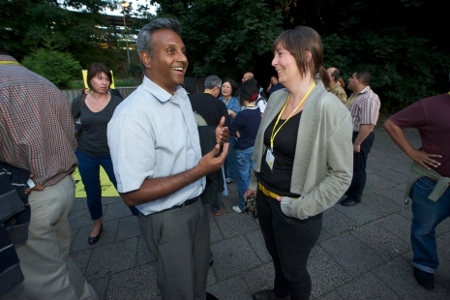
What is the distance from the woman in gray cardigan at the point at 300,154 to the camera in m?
1.43

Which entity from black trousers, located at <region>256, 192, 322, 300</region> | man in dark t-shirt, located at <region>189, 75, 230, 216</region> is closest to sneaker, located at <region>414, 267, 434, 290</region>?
black trousers, located at <region>256, 192, 322, 300</region>

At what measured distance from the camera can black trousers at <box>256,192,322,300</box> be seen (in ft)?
5.37

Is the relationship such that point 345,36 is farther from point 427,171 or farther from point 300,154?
point 300,154

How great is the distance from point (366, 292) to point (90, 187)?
3.17m

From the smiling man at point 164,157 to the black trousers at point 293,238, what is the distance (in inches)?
20.8

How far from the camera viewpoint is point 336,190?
57.0 inches

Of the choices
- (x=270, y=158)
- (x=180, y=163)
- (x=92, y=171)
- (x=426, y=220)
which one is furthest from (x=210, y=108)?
(x=426, y=220)

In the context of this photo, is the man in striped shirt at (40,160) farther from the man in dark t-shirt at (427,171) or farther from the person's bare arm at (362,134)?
the person's bare arm at (362,134)

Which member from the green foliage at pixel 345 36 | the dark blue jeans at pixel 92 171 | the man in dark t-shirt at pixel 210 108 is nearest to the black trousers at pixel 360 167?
the man in dark t-shirt at pixel 210 108

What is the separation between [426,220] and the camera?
2143 mm

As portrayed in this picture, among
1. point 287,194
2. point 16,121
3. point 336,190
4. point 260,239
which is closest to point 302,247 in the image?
point 287,194

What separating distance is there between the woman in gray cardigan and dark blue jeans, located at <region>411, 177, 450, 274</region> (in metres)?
1.16

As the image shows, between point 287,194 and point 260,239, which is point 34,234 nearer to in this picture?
point 287,194

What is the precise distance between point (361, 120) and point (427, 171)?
153cm
